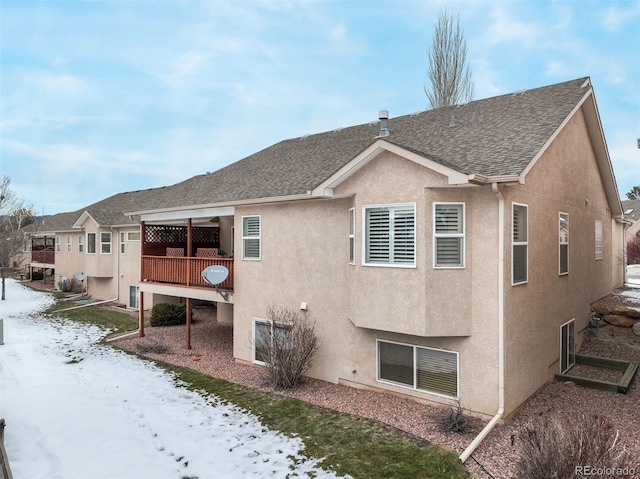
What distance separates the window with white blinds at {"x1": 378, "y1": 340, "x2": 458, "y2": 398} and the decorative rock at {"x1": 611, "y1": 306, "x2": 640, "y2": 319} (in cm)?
785

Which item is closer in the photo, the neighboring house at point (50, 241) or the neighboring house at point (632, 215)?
the neighboring house at point (50, 241)

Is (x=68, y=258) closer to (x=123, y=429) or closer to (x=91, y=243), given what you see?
(x=91, y=243)

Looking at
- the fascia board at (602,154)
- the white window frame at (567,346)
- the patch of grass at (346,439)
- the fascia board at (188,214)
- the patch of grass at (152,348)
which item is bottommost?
the patch of grass at (152,348)

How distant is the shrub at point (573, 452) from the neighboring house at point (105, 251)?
21.5m

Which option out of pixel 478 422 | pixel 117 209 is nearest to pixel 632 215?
pixel 478 422

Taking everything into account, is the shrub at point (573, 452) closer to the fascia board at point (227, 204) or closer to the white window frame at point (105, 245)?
the fascia board at point (227, 204)

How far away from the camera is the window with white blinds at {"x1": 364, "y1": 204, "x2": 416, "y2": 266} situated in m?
8.30

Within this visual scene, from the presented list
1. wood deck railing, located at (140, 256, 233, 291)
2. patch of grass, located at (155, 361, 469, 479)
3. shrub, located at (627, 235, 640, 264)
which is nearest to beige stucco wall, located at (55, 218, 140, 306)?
wood deck railing, located at (140, 256, 233, 291)

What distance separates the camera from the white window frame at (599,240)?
14359 mm

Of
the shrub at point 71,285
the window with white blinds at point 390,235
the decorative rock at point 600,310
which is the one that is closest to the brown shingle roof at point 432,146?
the window with white blinds at point 390,235

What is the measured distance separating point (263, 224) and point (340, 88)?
2277 centimetres

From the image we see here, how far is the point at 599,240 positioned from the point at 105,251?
2607cm

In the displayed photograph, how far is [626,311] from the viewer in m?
12.4

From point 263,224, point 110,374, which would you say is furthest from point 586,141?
point 110,374
